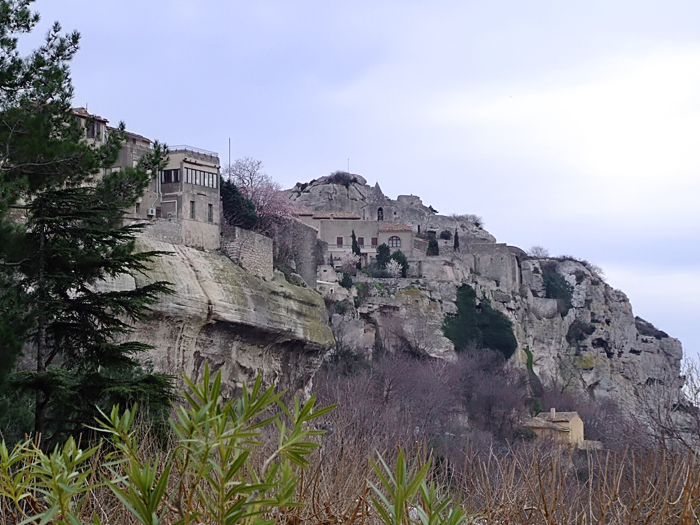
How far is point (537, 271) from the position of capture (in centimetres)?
6819

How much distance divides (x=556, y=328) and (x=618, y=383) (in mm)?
5467

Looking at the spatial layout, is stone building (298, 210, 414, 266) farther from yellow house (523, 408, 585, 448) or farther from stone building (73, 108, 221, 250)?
stone building (73, 108, 221, 250)

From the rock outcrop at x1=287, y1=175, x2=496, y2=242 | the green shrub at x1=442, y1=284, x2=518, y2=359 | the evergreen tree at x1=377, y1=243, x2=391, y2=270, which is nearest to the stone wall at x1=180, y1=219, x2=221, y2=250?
the green shrub at x1=442, y1=284, x2=518, y2=359

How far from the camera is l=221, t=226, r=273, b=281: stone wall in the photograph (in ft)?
101

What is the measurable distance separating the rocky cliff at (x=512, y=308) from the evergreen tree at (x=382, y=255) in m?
1.58

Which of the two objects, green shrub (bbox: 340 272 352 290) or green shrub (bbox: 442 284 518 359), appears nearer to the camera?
green shrub (bbox: 340 272 352 290)

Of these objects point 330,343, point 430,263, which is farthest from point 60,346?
point 430,263

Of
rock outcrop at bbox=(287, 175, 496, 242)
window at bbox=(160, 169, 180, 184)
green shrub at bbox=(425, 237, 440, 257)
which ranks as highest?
rock outcrop at bbox=(287, 175, 496, 242)

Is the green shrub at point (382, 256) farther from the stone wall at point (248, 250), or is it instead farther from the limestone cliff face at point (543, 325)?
the stone wall at point (248, 250)

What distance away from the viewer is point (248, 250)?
31281 mm

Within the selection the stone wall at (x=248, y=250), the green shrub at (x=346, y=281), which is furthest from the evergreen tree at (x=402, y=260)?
the stone wall at (x=248, y=250)

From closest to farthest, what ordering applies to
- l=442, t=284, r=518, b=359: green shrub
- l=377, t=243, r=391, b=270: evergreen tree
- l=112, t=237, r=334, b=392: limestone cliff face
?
l=112, t=237, r=334, b=392: limestone cliff face < l=442, t=284, r=518, b=359: green shrub < l=377, t=243, r=391, b=270: evergreen tree

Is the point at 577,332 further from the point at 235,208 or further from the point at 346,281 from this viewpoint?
the point at 235,208

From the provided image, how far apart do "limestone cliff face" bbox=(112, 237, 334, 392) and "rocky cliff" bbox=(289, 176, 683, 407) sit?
12.1m
